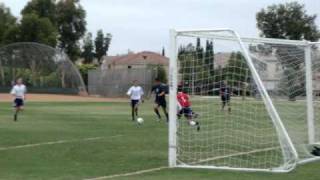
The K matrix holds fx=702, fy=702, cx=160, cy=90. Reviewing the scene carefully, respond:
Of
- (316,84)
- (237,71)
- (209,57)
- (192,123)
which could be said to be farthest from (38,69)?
(209,57)

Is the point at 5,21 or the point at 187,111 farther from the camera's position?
the point at 5,21

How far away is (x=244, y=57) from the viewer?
1330 cm

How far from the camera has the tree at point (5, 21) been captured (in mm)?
97438

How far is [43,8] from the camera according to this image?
10500cm

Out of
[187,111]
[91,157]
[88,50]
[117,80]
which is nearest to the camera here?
[91,157]

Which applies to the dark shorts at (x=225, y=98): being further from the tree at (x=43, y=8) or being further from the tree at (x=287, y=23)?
the tree at (x=43, y=8)

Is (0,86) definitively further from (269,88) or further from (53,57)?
(269,88)

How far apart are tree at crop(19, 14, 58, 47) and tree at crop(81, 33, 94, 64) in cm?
1889

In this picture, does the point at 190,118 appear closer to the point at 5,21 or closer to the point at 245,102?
the point at 245,102

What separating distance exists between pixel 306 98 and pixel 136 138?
5199 millimetres

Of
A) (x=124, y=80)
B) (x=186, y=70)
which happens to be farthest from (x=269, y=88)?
(x=124, y=80)

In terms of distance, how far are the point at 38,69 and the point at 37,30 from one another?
16.7m

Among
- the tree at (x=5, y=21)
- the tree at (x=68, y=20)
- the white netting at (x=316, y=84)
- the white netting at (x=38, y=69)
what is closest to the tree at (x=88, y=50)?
the tree at (x=68, y=20)

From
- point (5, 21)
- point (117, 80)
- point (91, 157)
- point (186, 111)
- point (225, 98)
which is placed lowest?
point (91, 157)
